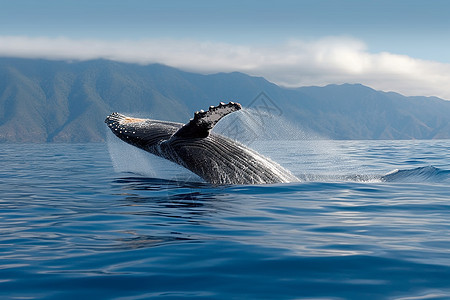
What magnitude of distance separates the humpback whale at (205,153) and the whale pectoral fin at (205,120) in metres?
0.06

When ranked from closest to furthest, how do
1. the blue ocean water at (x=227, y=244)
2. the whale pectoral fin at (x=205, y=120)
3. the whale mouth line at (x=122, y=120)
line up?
the blue ocean water at (x=227, y=244) < the whale pectoral fin at (x=205, y=120) < the whale mouth line at (x=122, y=120)

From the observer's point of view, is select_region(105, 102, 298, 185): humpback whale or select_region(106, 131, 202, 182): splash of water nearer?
select_region(105, 102, 298, 185): humpback whale

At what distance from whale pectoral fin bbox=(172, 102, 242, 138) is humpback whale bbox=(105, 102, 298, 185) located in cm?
6

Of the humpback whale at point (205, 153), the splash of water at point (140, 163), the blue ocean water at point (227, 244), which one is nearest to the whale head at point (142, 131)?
the humpback whale at point (205, 153)

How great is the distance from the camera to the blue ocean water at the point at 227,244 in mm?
3686

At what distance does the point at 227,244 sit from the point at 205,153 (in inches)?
179

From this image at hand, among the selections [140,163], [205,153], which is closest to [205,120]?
[205,153]

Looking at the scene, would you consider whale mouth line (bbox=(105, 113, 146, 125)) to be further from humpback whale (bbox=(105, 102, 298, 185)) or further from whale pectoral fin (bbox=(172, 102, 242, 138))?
whale pectoral fin (bbox=(172, 102, 242, 138))

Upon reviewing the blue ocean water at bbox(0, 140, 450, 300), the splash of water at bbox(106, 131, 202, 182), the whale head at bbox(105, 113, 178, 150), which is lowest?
the blue ocean water at bbox(0, 140, 450, 300)

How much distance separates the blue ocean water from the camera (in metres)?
3.69

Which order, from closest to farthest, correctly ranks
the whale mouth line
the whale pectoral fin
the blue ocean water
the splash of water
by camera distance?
the blue ocean water → the whale pectoral fin → the whale mouth line → the splash of water

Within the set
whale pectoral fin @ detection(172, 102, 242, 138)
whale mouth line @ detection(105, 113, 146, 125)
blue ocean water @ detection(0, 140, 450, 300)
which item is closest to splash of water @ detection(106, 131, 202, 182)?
whale mouth line @ detection(105, 113, 146, 125)

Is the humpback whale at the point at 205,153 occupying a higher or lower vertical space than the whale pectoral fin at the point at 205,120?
lower

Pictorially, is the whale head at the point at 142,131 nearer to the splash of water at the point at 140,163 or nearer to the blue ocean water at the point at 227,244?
the splash of water at the point at 140,163
